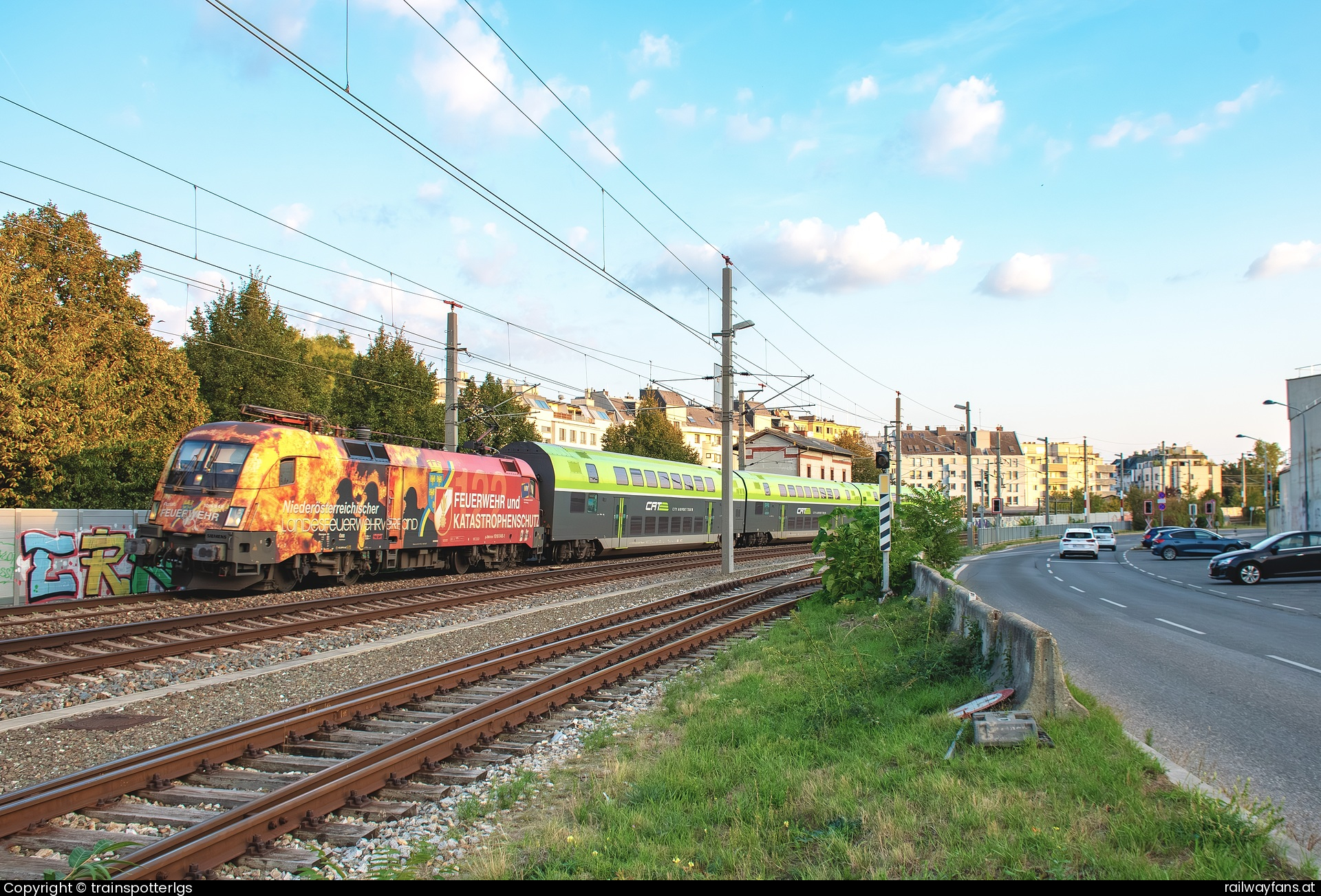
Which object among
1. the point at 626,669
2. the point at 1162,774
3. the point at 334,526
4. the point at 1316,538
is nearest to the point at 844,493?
the point at 1316,538

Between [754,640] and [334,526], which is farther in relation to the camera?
[334,526]

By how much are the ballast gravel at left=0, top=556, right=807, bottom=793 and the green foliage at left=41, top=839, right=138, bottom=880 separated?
218 centimetres

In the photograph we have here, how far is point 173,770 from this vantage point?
5953mm

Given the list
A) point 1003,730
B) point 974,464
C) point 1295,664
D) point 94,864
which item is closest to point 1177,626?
point 1295,664

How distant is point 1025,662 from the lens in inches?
259

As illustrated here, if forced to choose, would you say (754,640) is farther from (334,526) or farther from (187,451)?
(187,451)

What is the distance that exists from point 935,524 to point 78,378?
2538 cm

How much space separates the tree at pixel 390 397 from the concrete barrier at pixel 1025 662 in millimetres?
32548

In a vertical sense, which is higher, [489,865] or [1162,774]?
[1162,774]

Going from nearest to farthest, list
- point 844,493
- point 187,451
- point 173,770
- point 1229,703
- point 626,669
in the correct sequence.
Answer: point 173,770 → point 1229,703 → point 626,669 → point 187,451 → point 844,493

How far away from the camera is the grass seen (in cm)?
404

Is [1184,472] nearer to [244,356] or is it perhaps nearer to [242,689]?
[244,356]

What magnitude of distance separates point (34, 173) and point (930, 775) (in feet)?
49.0

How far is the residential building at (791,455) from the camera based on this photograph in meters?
82.6
